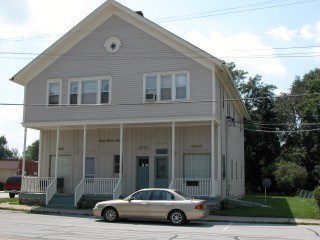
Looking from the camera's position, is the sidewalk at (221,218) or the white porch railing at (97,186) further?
the white porch railing at (97,186)

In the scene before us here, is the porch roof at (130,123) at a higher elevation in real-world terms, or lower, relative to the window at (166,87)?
lower

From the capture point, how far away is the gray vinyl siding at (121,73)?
944 inches

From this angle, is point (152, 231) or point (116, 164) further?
→ point (116, 164)

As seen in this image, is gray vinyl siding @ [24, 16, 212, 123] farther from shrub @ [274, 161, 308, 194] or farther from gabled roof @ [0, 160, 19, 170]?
gabled roof @ [0, 160, 19, 170]

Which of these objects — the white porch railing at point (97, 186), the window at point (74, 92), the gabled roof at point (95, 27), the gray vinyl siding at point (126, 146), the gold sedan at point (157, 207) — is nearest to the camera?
the gold sedan at point (157, 207)

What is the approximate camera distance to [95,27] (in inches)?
1049

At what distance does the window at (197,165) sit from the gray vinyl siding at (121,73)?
2.99 m

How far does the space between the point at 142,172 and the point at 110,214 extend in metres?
7.98

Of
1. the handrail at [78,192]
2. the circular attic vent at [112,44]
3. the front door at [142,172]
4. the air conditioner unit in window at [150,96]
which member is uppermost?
the circular attic vent at [112,44]

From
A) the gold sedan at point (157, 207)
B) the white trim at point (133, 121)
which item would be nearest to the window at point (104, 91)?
the white trim at point (133, 121)

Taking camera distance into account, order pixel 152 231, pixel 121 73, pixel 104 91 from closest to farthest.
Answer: pixel 152 231 < pixel 121 73 < pixel 104 91

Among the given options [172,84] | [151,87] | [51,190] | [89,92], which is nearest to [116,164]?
[51,190]

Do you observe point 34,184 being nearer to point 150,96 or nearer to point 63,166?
point 63,166

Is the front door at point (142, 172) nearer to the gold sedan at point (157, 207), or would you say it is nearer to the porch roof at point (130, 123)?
the porch roof at point (130, 123)
